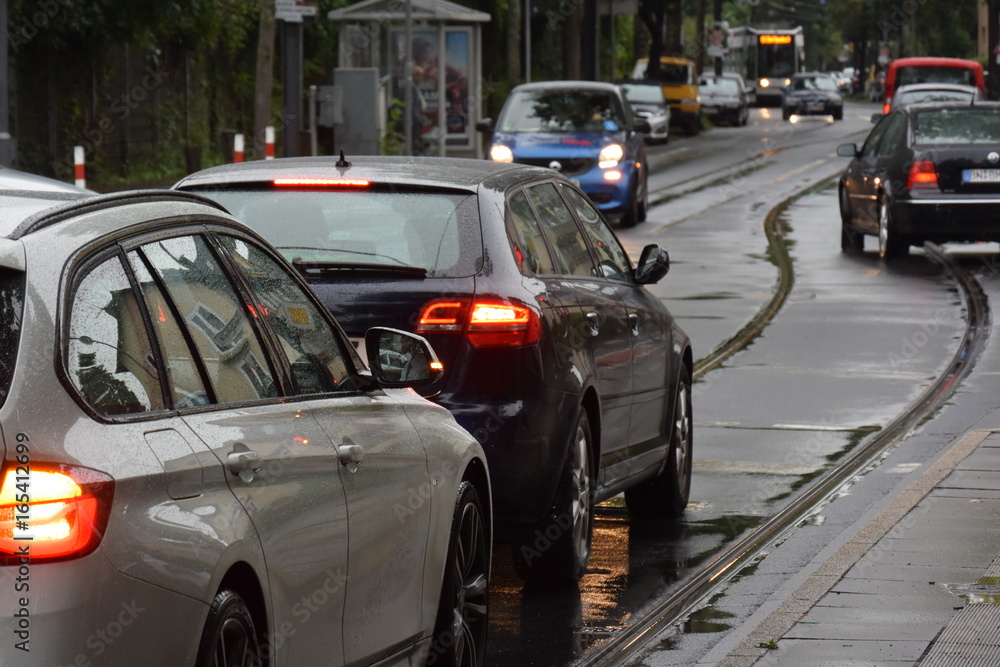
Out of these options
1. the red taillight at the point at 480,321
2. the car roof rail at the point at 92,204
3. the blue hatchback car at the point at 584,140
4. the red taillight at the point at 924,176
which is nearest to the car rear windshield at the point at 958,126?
the red taillight at the point at 924,176

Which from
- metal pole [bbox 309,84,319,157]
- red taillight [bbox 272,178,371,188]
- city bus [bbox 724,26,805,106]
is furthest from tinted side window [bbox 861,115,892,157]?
city bus [bbox 724,26,805,106]

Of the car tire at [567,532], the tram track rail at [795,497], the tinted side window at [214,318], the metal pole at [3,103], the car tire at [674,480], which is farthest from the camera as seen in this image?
the metal pole at [3,103]

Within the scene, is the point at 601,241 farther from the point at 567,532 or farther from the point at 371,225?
the point at 567,532

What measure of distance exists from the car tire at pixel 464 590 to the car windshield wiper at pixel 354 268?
1.34 metres

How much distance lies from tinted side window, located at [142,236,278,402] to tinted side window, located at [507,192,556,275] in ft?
9.29

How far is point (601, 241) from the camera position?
28.3 ft

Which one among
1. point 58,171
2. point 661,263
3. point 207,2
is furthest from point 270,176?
point 207,2

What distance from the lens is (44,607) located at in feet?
10.8

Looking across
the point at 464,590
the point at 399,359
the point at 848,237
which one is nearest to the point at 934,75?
the point at 848,237

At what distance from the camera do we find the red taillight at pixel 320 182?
289 inches

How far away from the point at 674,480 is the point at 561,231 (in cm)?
150

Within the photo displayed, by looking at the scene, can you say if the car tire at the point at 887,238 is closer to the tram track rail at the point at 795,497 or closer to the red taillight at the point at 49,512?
the tram track rail at the point at 795,497

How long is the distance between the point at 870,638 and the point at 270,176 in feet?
9.27

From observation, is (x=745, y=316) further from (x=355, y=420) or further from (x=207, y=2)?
(x=207, y=2)
